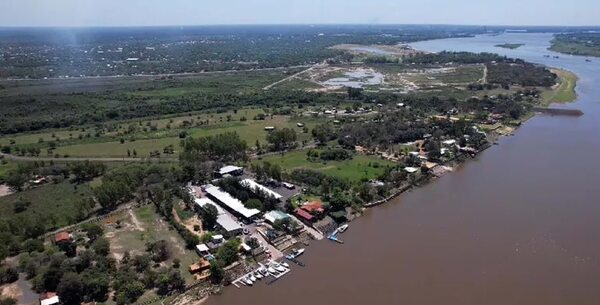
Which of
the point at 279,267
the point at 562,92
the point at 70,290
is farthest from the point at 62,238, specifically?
the point at 562,92

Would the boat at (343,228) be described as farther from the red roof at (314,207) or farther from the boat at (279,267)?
the boat at (279,267)

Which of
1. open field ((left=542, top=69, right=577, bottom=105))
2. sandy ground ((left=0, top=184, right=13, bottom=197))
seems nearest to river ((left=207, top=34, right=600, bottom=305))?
sandy ground ((left=0, top=184, right=13, bottom=197))

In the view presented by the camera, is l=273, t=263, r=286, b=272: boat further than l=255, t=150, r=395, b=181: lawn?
No

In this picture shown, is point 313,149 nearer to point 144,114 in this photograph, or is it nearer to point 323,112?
point 323,112

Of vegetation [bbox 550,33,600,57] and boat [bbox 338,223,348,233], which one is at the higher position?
vegetation [bbox 550,33,600,57]

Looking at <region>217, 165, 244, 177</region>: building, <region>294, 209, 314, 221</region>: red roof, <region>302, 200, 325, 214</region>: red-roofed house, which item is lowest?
<region>294, 209, 314, 221</region>: red roof

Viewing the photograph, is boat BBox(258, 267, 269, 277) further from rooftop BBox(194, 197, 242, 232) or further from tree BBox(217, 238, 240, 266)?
rooftop BBox(194, 197, 242, 232)

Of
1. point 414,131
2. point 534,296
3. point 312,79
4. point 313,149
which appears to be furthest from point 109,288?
point 312,79

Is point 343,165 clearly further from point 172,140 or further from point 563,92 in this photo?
point 563,92
